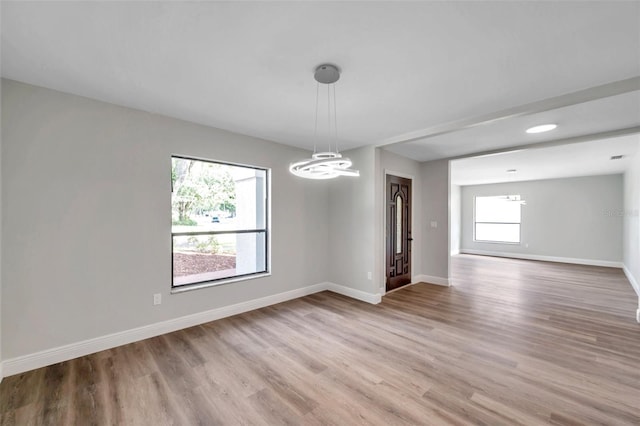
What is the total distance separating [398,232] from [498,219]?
620cm

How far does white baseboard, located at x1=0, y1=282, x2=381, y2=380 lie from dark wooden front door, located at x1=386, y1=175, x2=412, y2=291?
2.94ft

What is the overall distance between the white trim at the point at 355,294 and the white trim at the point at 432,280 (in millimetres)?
1653

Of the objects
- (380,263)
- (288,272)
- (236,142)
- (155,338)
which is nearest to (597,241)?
(380,263)

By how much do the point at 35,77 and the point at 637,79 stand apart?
5183 mm

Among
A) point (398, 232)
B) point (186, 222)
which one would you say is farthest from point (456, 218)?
point (186, 222)

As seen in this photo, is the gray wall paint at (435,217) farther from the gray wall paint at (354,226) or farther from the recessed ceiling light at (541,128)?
the gray wall paint at (354,226)

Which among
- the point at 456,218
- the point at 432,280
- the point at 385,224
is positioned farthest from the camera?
the point at 456,218

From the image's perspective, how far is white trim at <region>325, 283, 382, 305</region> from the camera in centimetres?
418

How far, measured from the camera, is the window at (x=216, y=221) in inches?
131

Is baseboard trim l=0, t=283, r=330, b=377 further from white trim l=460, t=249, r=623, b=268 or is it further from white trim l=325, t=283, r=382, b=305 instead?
white trim l=460, t=249, r=623, b=268

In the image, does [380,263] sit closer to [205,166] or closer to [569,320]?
[569,320]

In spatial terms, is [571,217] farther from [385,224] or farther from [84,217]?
[84,217]

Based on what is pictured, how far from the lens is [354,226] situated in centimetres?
448

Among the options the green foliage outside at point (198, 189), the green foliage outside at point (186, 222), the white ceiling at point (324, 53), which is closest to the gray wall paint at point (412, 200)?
the white ceiling at point (324, 53)
